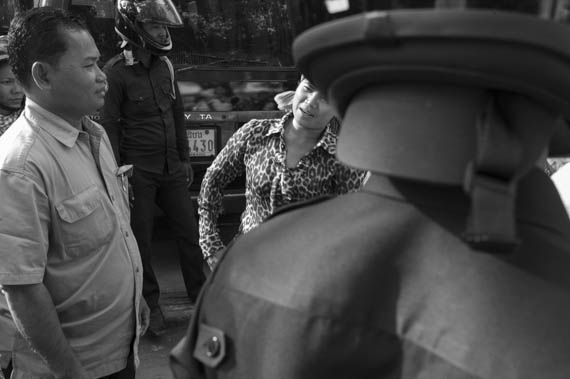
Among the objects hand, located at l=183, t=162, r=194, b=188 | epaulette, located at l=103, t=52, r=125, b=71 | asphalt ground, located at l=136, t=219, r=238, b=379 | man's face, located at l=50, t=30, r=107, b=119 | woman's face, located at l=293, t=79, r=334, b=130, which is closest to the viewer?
man's face, located at l=50, t=30, r=107, b=119

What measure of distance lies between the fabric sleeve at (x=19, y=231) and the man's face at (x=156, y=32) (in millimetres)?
3076

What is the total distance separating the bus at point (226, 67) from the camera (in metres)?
5.62

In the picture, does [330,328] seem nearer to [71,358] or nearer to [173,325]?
[71,358]

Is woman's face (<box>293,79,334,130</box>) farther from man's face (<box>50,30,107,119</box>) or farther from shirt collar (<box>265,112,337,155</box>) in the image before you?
man's face (<box>50,30,107,119</box>)

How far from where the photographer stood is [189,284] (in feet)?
17.1

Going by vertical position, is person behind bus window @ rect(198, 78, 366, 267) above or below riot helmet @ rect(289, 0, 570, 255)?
below

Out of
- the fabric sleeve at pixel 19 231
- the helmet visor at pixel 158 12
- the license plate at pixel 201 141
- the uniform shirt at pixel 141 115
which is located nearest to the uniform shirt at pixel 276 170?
the fabric sleeve at pixel 19 231

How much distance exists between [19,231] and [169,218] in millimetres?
3059

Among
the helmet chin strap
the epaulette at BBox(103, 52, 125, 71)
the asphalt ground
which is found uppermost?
the helmet chin strap

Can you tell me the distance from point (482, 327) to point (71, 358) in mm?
1665

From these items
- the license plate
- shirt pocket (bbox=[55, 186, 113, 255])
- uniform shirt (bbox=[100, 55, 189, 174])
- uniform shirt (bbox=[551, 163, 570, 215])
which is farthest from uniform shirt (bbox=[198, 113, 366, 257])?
the license plate

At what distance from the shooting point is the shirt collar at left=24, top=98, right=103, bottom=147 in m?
2.21

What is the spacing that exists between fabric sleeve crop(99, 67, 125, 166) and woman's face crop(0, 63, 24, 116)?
0.78m

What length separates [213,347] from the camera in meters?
0.95
